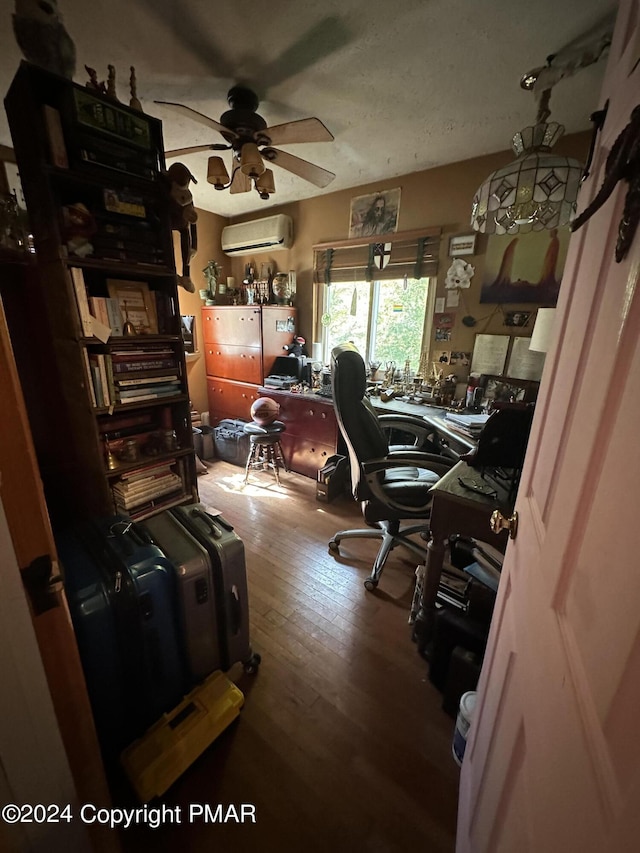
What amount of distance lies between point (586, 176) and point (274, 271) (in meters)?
3.32

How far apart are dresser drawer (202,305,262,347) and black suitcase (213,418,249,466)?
2.73 feet

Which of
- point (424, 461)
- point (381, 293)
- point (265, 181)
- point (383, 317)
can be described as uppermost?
point (265, 181)

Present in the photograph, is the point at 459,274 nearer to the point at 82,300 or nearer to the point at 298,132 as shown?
the point at 298,132

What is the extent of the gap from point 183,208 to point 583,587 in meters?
1.83

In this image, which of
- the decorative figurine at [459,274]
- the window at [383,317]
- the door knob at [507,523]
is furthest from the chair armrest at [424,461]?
the decorative figurine at [459,274]

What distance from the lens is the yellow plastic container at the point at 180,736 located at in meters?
1.01

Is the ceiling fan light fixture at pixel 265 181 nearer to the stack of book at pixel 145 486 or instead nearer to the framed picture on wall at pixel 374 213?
the framed picture on wall at pixel 374 213

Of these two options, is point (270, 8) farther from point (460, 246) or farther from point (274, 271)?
point (274, 271)

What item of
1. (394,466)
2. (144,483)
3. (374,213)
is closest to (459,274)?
(374,213)

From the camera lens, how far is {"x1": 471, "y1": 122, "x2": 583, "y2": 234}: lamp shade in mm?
1217

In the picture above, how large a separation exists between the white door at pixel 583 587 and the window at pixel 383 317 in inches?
90.3

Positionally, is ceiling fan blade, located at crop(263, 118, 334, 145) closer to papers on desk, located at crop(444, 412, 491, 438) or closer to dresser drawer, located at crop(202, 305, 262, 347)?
dresser drawer, located at crop(202, 305, 262, 347)

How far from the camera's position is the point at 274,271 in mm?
3604

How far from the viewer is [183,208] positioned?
147 centimetres
